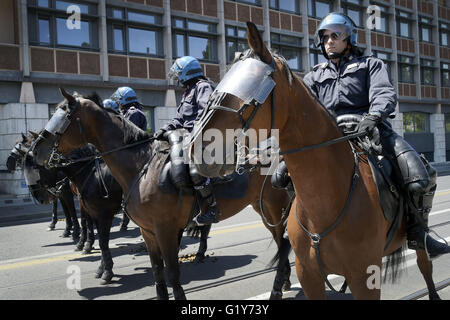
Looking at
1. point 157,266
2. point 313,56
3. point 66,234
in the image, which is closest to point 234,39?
point 313,56

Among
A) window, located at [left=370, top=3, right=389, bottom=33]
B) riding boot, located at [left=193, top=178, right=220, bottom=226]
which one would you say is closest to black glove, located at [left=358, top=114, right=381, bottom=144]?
riding boot, located at [left=193, top=178, right=220, bottom=226]

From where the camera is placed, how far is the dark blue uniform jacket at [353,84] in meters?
2.98

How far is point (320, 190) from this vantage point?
2494 mm

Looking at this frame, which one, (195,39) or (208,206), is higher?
(195,39)

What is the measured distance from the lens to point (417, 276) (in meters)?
5.27

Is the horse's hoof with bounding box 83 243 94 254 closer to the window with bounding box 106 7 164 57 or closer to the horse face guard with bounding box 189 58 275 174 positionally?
the horse face guard with bounding box 189 58 275 174

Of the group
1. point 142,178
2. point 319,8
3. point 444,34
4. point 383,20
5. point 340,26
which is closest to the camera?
point 340,26

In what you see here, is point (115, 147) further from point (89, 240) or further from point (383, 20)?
point (383, 20)

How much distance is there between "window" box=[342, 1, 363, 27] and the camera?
29188mm

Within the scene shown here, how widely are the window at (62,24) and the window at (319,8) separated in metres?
16.2

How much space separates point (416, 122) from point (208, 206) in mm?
32920

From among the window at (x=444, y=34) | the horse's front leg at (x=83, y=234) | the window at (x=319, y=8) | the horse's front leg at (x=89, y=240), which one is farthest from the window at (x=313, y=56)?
the horse's front leg at (x=89, y=240)

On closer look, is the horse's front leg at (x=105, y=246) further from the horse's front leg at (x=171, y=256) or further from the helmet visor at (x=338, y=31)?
the helmet visor at (x=338, y=31)

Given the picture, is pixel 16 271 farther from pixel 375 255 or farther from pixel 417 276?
pixel 417 276
